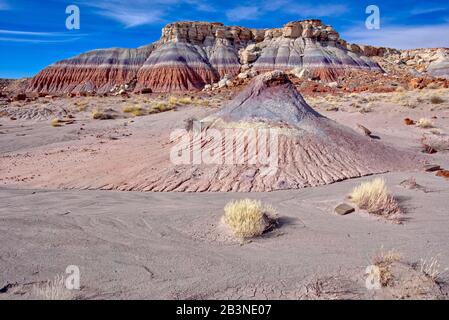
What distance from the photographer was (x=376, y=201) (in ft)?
16.8

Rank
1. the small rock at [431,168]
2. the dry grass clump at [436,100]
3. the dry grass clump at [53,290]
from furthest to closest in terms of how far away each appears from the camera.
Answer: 1. the dry grass clump at [436,100]
2. the small rock at [431,168]
3. the dry grass clump at [53,290]

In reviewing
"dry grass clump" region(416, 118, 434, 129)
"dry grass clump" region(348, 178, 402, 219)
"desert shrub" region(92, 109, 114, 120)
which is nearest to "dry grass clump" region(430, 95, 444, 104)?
"dry grass clump" region(416, 118, 434, 129)

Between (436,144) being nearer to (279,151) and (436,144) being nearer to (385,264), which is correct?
(279,151)

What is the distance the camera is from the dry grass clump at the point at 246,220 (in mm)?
4297

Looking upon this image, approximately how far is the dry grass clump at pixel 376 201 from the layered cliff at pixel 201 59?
53057 mm

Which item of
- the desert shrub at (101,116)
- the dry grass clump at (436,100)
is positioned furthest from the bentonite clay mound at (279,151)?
the dry grass clump at (436,100)

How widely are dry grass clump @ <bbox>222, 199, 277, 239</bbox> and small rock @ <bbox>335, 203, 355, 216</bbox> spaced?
1.13 m

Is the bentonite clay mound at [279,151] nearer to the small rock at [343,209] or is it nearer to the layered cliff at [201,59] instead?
the small rock at [343,209]

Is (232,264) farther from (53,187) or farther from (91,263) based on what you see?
(53,187)

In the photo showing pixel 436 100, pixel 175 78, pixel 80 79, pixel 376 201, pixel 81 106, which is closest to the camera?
pixel 376 201

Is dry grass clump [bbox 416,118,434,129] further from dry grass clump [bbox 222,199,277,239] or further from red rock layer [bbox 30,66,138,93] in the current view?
red rock layer [bbox 30,66,138,93]

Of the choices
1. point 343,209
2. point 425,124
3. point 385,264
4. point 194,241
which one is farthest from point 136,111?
point 385,264

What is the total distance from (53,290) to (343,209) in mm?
3894
